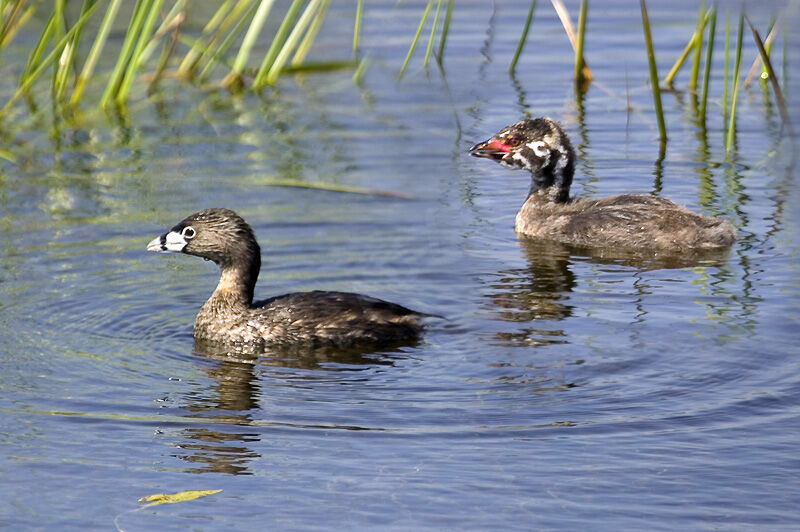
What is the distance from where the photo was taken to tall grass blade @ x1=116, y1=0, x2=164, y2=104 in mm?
11617

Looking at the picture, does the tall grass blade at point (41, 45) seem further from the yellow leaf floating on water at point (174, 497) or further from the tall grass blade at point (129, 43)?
the yellow leaf floating on water at point (174, 497)

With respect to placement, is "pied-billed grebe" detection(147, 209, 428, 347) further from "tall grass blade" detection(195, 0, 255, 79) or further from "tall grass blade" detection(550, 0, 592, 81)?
"tall grass blade" detection(550, 0, 592, 81)

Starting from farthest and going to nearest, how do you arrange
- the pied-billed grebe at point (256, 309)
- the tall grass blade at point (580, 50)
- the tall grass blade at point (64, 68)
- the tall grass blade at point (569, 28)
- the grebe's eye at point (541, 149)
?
the tall grass blade at point (569, 28) < the tall grass blade at point (580, 50) < the tall grass blade at point (64, 68) < the grebe's eye at point (541, 149) < the pied-billed grebe at point (256, 309)

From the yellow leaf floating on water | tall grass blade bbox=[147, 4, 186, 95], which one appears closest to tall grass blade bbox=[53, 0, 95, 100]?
tall grass blade bbox=[147, 4, 186, 95]

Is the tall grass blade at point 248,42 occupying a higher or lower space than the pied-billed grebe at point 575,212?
higher

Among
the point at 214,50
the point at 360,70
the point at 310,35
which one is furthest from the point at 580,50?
the point at 214,50

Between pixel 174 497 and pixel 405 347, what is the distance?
8.31ft

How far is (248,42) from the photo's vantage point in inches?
524

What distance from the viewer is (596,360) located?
8.00m

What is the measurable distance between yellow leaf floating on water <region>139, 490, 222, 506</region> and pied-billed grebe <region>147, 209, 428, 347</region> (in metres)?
2.45

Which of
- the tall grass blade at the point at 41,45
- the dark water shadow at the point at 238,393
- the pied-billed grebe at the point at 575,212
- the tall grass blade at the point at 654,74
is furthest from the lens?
the tall grass blade at the point at 654,74

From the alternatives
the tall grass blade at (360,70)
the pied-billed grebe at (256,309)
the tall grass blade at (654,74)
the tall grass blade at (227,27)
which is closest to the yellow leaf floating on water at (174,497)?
the pied-billed grebe at (256,309)

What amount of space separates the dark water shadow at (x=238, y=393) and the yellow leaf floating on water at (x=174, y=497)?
0.22 meters

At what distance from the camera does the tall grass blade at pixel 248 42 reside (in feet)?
41.9
